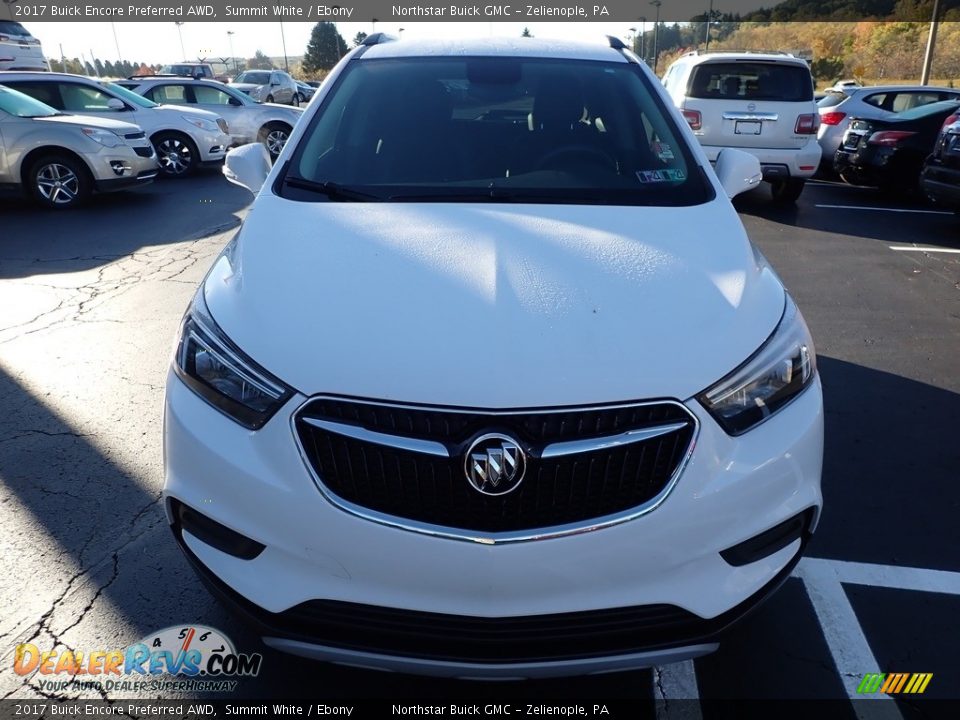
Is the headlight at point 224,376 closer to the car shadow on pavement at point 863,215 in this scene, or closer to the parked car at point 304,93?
the car shadow on pavement at point 863,215

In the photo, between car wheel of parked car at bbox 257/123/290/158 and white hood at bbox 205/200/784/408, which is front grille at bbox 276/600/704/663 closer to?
white hood at bbox 205/200/784/408

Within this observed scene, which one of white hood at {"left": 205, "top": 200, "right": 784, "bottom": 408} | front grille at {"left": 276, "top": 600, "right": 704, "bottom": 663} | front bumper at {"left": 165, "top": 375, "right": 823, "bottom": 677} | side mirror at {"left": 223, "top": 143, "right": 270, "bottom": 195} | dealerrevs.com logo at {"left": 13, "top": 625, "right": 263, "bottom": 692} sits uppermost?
side mirror at {"left": 223, "top": 143, "right": 270, "bottom": 195}

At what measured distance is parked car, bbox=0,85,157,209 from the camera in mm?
8859

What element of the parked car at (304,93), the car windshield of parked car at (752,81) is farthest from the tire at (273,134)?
the parked car at (304,93)

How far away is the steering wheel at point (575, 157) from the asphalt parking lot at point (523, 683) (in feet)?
2.38

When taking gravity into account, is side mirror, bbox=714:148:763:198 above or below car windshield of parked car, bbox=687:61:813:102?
above

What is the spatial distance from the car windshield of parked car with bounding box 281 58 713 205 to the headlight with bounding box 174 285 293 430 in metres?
0.87

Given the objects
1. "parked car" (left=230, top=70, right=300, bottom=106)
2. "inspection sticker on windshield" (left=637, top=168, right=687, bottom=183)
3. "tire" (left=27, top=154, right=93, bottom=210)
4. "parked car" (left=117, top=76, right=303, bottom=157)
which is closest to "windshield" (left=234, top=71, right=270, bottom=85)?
"parked car" (left=230, top=70, right=300, bottom=106)

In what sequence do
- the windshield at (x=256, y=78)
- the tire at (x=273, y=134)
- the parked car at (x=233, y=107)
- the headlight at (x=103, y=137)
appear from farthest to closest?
1. the windshield at (x=256, y=78)
2. the tire at (x=273, y=134)
3. the parked car at (x=233, y=107)
4. the headlight at (x=103, y=137)

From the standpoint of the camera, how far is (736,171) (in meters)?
3.16

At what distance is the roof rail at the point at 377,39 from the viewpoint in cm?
369

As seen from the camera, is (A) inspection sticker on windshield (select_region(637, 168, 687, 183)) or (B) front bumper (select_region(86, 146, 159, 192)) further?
(B) front bumper (select_region(86, 146, 159, 192))

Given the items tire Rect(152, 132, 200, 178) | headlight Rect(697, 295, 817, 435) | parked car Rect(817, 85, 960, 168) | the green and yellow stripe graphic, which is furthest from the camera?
tire Rect(152, 132, 200, 178)

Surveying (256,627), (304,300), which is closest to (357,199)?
(304,300)
